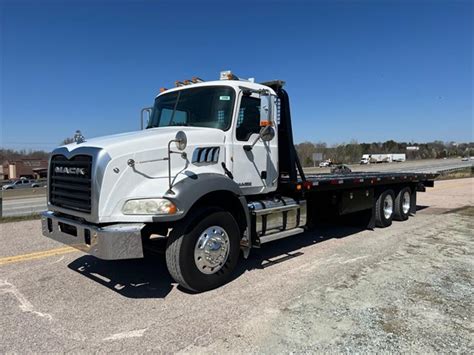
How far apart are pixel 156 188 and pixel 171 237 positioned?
62 cm

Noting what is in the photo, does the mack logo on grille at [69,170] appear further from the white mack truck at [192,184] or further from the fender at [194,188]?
the fender at [194,188]

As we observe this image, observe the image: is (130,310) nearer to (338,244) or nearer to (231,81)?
(231,81)

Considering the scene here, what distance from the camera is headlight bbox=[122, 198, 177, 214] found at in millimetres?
4164

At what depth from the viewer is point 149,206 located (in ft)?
13.8

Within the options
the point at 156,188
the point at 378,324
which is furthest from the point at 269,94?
the point at 378,324

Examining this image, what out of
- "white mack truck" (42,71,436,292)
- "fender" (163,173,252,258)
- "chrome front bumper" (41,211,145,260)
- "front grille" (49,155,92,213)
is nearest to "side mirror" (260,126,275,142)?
"white mack truck" (42,71,436,292)

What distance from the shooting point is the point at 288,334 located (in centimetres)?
349

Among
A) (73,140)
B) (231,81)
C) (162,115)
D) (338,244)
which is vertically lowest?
(338,244)

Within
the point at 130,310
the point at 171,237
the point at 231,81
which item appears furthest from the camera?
the point at 231,81

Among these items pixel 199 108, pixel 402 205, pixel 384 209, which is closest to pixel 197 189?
pixel 199 108

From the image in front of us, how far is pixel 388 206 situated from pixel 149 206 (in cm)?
726

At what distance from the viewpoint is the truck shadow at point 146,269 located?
476cm

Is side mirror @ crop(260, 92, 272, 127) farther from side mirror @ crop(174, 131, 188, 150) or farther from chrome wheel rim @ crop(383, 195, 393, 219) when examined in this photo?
chrome wheel rim @ crop(383, 195, 393, 219)

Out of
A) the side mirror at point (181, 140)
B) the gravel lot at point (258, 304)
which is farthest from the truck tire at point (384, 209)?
the side mirror at point (181, 140)
